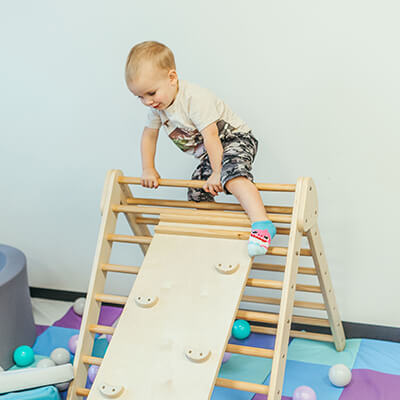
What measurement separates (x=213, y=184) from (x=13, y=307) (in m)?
0.97

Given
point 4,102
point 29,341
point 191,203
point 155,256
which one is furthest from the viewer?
point 4,102

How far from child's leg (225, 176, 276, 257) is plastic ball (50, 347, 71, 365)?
0.96 metres

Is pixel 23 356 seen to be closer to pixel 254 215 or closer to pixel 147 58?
pixel 254 215

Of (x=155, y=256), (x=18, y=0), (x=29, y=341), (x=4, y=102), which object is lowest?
(x=29, y=341)

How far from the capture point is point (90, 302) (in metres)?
1.82

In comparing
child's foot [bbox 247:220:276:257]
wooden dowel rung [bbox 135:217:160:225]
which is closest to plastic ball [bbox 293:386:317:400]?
child's foot [bbox 247:220:276:257]

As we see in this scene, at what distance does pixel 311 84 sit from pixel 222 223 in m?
0.67

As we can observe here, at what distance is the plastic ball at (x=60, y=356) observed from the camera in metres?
2.10

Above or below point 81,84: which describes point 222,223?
below

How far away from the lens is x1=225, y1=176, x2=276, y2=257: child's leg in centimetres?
162

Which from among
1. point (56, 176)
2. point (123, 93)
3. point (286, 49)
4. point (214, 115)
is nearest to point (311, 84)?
point (286, 49)

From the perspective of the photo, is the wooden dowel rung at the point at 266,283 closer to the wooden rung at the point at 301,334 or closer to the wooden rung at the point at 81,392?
the wooden rung at the point at 301,334

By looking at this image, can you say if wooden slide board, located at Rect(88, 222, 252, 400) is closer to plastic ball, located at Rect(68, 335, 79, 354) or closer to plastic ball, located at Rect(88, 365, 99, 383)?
plastic ball, located at Rect(88, 365, 99, 383)

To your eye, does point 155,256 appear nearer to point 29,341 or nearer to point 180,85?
point 180,85
